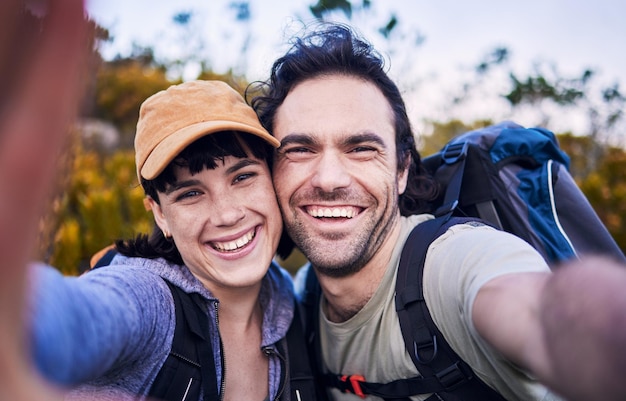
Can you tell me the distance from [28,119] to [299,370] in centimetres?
185

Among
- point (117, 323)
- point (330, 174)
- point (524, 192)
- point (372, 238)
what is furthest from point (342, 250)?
point (117, 323)

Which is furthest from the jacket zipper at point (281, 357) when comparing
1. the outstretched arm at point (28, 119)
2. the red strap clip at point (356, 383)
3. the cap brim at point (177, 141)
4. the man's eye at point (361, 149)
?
the outstretched arm at point (28, 119)

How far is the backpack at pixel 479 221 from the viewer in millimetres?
1832

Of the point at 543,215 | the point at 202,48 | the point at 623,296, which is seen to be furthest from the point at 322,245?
the point at 202,48

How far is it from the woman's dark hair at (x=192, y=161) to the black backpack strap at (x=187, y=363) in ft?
1.22

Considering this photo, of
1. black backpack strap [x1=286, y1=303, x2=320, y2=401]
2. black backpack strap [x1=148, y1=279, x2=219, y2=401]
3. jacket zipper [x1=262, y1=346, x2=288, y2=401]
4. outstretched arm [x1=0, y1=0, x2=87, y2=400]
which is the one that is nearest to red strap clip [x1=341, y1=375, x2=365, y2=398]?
black backpack strap [x1=286, y1=303, x2=320, y2=401]

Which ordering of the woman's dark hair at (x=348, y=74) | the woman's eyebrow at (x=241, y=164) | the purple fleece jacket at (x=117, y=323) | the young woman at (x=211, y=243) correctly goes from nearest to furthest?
the purple fleece jacket at (x=117, y=323) < the young woman at (x=211, y=243) < the woman's eyebrow at (x=241, y=164) < the woman's dark hair at (x=348, y=74)

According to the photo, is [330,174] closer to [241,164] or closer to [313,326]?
[241,164]

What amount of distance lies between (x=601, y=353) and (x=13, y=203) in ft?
3.09

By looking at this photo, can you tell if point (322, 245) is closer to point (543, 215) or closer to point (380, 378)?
point (380, 378)

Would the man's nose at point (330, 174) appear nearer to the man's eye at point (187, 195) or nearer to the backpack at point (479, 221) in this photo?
the backpack at point (479, 221)

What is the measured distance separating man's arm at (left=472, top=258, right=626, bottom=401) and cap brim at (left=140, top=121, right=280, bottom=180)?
1277 millimetres

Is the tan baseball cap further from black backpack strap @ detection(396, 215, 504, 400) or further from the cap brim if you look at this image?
black backpack strap @ detection(396, 215, 504, 400)

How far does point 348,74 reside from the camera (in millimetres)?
2637
